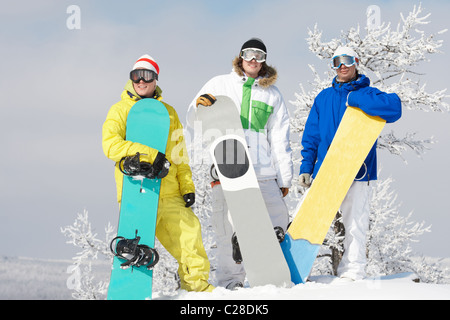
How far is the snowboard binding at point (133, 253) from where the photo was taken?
3.84 m

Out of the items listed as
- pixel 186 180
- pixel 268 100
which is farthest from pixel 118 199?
pixel 268 100

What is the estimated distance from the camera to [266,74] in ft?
14.9

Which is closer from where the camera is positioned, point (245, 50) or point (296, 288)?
point (296, 288)

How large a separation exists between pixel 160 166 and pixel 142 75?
822 millimetres

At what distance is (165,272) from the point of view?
10.2 metres

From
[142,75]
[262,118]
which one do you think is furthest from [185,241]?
[142,75]

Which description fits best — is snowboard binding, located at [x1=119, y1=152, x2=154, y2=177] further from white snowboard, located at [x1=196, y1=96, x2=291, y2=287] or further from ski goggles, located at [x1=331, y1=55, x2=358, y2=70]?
ski goggles, located at [x1=331, y1=55, x2=358, y2=70]

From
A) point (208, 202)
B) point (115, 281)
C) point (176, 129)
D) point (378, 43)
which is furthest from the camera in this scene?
point (208, 202)

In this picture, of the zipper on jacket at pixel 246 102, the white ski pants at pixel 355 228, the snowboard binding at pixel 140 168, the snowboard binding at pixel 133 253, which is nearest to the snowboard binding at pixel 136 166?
the snowboard binding at pixel 140 168

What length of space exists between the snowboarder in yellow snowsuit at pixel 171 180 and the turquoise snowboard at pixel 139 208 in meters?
0.07

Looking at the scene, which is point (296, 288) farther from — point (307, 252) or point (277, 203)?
point (277, 203)

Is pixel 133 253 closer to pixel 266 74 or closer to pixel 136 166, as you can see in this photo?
pixel 136 166

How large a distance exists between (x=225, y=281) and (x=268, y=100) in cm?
169

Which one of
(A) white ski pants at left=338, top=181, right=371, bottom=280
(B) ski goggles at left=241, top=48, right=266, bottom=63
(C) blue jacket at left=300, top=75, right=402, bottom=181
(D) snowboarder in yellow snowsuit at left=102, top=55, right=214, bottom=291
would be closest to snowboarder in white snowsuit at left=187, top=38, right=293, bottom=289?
(B) ski goggles at left=241, top=48, right=266, bottom=63
